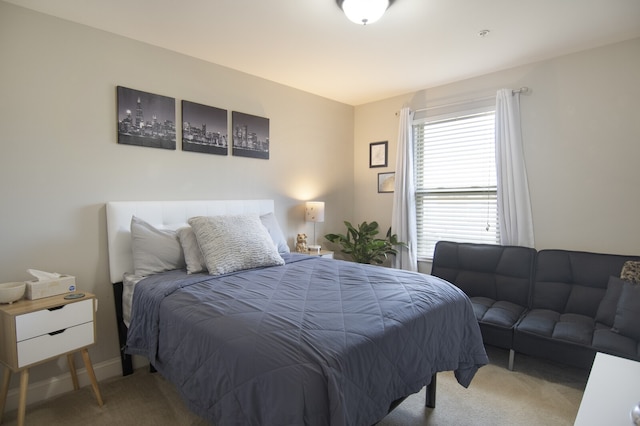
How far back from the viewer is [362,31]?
2539 mm

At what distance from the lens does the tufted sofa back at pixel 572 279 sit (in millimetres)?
2650

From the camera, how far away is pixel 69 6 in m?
2.18

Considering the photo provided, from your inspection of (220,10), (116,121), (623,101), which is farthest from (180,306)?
(623,101)

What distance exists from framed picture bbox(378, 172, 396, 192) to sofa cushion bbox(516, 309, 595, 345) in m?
2.07

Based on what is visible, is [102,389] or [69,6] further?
[102,389]

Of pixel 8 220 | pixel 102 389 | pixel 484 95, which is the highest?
pixel 484 95

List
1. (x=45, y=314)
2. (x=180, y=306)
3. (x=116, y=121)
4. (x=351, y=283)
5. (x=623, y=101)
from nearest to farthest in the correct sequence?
(x=180, y=306) → (x=45, y=314) → (x=351, y=283) → (x=116, y=121) → (x=623, y=101)

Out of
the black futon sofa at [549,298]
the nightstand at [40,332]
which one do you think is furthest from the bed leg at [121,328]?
the black futon sofa at [549,298]

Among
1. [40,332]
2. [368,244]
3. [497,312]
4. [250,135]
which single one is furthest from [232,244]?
[497,312]

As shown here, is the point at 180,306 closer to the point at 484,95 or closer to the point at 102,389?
Result: the point at 102,389

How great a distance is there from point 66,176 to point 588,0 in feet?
12.0

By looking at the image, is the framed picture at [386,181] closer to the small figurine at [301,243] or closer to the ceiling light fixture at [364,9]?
the small figurine at [301,243]

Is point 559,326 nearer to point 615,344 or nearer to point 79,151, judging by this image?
point 615,344

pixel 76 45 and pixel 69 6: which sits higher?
pixel 69 6
